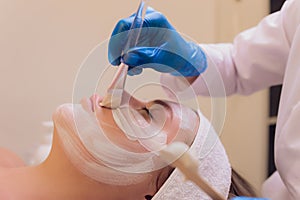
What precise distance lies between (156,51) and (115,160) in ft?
0.95

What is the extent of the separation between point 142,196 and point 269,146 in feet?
3.66

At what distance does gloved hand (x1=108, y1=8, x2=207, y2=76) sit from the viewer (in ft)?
3.14

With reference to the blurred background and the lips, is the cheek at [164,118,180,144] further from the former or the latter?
the blurred background

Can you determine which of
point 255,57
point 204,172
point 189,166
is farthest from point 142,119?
point 255,57

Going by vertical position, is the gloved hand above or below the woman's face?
above

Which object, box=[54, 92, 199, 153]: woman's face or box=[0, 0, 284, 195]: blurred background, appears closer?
box=[54, 92, 199, 153]: woman's face

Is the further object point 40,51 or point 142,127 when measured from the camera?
point 40,51

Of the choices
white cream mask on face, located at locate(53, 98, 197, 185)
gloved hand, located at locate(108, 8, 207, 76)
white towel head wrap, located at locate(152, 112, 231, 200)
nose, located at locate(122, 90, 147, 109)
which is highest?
gloved hand, located at locate(108, 8, 207, 76)

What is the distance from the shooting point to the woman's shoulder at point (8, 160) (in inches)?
42.8

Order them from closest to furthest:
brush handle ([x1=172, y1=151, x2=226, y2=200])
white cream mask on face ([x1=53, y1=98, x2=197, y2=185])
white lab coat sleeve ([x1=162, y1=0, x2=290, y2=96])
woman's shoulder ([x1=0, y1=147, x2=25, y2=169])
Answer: brush handle ([x1=172, y1=151, x2=226, y2=200]) < white cream mask on face ([x1=53, y1=98, x2=197, y2=185]) < woman's shoulder ([x1=0, y1=147, x2=25, y2=169]) < white lab coat sleeve ([x1=162, y1=0, x2=290, y2=96])

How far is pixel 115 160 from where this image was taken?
0.84 metres

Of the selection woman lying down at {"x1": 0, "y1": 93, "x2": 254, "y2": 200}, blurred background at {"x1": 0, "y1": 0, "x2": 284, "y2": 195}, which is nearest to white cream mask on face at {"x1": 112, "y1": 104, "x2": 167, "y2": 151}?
woman lying down at {"x1": 0, "y1": 93, "x2": 254, "y2": 200}

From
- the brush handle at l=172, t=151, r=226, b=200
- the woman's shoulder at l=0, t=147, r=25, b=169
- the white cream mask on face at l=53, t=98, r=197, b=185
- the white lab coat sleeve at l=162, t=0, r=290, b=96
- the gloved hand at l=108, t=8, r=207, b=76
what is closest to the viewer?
the brush handle at l=172, t=151, r=226, b=200

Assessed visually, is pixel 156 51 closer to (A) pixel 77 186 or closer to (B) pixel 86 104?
(B) pixel 86 104
